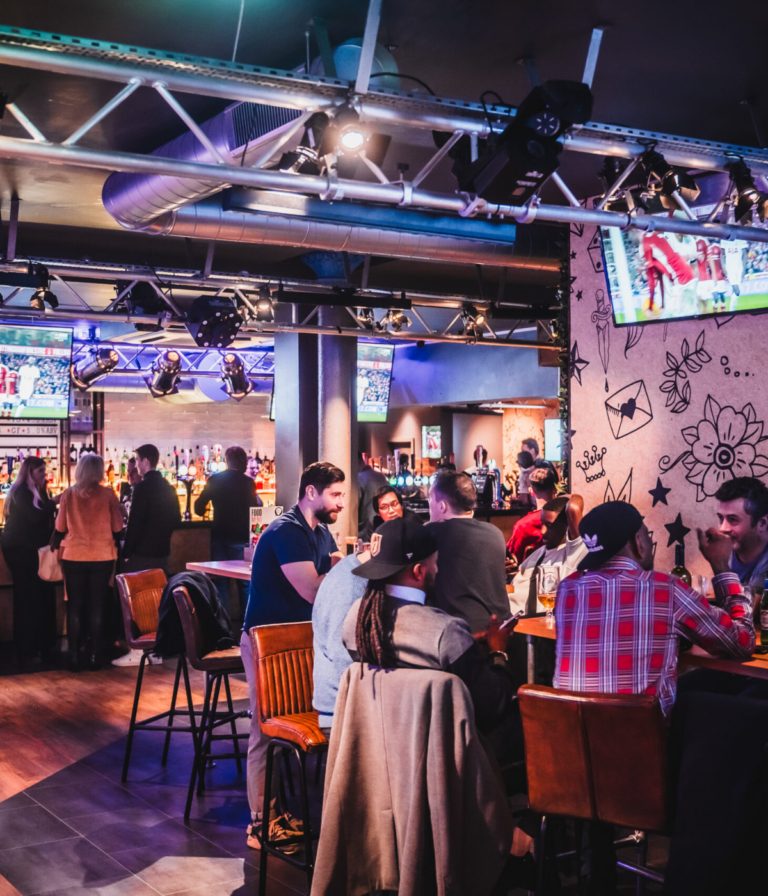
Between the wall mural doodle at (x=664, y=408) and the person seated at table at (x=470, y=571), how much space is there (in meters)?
2.03

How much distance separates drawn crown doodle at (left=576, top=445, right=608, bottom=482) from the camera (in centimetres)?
593

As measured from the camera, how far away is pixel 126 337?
14555mm

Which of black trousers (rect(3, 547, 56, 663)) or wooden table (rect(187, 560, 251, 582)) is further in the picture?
black trousers (rect(3, 547, 56, 663))

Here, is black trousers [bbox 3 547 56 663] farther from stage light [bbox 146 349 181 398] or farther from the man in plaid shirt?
the man in plaid shirt

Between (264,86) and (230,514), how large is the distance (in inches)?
196

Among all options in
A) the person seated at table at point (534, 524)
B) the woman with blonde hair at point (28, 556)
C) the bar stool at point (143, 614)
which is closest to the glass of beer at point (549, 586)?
the person seated at table at point (534, 524)

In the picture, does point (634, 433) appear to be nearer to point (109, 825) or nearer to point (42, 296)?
point (109, 825)

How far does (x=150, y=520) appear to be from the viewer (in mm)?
7590

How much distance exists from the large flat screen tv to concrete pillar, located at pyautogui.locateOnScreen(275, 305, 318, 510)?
→ 191 inches

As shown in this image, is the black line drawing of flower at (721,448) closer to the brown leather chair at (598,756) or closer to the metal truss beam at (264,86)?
the metal truss beam at (264,86)

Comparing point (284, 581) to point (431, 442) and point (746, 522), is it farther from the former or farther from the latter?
point (431, 442)

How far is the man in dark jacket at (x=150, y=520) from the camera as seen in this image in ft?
24.8

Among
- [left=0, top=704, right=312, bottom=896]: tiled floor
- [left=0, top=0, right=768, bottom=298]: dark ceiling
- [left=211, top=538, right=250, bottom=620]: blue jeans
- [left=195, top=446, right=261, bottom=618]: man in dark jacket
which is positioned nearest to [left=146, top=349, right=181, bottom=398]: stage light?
[left=195, top=446, right=261, bottom=618]: man in dark jacket

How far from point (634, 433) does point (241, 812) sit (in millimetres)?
3196
